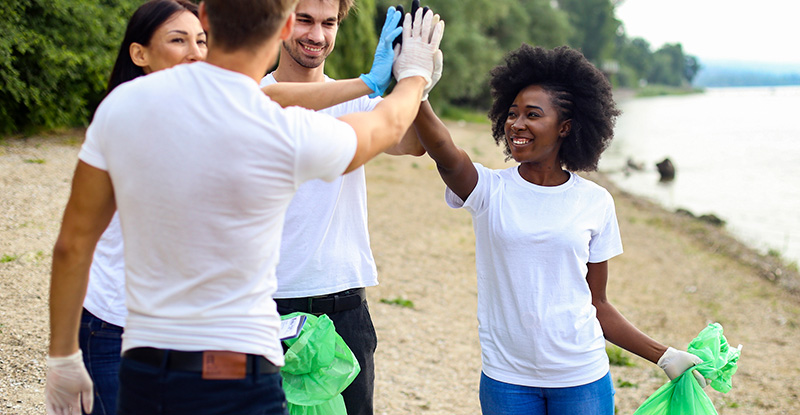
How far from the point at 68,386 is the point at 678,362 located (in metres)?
2.14

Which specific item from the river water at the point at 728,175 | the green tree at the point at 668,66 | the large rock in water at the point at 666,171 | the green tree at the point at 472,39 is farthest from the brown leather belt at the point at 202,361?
the green tree at the point at 668,66

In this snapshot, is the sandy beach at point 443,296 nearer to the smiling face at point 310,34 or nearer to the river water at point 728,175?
the smiling face at point 310,34

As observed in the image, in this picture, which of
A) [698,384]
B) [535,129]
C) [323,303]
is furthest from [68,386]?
[698,384]

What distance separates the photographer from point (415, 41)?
199 cm

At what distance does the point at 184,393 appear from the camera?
152 centimetres

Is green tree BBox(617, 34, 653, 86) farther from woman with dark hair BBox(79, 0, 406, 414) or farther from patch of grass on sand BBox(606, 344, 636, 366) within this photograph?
woman with dark hair BBox(79, 0, 406, 414)

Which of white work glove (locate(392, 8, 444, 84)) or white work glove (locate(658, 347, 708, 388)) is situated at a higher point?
white work glove (locate(392, 8, 444, 84))

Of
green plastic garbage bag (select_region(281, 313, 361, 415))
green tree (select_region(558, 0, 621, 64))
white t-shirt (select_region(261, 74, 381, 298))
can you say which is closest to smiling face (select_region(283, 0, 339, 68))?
white t-shirt (select_region(261, 74, 381, 298))

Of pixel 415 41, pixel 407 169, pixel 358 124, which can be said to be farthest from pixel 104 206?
pixel 407 169

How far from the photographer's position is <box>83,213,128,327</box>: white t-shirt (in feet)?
6.54

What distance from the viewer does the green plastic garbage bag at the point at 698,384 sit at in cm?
258

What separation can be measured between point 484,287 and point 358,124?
1.15 meters

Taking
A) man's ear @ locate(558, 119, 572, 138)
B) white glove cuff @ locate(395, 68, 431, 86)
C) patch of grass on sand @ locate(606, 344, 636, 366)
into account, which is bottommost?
patch of grass on sand @ locate(606, 344, 636, 366)

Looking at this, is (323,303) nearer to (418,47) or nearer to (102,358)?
(102,358)
